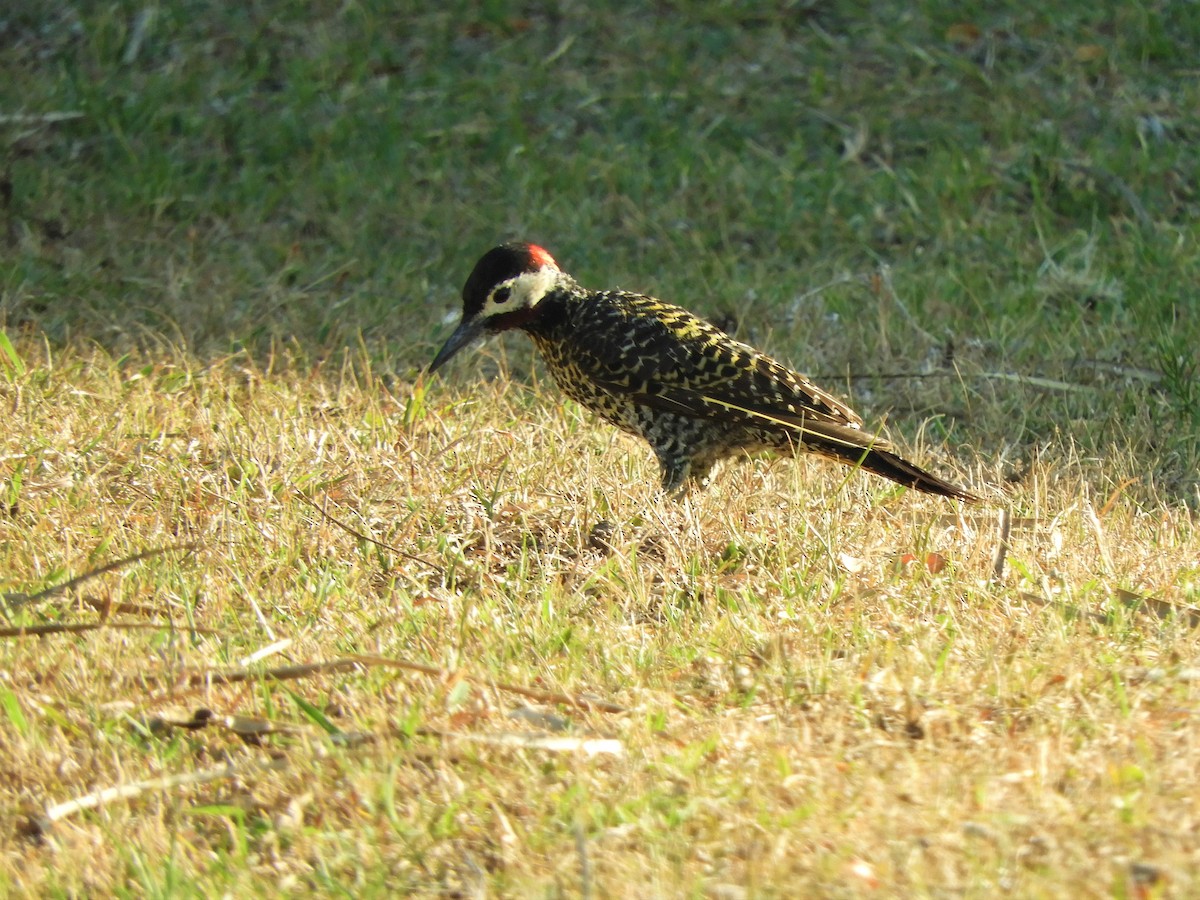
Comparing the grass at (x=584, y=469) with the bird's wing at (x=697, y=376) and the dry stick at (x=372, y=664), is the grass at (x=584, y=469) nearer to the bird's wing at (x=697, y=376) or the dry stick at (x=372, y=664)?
the dry stick at (x=372, y=664)

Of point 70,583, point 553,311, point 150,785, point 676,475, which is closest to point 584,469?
point 676,475

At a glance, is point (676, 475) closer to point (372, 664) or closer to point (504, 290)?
point (504, 290)

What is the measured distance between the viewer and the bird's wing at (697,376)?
521 cm

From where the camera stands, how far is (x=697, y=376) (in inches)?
211

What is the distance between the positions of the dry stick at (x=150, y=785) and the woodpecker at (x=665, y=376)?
7.07 ft

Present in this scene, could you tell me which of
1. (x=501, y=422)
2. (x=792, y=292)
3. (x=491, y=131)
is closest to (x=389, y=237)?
(x=491, y=131)

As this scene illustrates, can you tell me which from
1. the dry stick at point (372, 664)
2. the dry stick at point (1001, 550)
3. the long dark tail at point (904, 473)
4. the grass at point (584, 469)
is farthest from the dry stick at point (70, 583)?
the dry stick at point (1001, 550)

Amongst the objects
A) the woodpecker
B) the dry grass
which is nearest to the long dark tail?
the woodpecker

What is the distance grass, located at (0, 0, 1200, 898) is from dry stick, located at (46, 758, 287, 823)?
24mm

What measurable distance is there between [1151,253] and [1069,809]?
5.19 m

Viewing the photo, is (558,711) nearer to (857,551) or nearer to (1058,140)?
(857,551)

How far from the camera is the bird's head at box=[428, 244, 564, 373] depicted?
222 inches

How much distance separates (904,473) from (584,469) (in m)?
1.10

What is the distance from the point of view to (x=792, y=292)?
7.50 m
